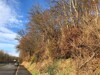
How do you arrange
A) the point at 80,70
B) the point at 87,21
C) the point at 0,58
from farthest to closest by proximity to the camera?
the point at 0,58, the point at 80,70, the point at 87,21

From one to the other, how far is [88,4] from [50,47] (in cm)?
1130

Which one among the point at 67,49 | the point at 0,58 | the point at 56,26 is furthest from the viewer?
the point at 0,58

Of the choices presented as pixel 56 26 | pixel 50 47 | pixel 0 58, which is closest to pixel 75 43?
pixel 50 47

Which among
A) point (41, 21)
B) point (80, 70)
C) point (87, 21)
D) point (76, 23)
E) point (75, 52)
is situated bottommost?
point (80, 70)

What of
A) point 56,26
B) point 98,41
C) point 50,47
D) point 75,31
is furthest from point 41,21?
point 98,41

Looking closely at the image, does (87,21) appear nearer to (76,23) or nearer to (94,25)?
(94,25)

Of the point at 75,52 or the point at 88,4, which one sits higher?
the point at 88,4

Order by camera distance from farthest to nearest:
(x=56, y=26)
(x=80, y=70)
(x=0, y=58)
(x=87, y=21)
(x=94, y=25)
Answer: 1. (x=0, y=58)
2. (x=56, y=26)
3. (x=80, y=70)
4. (x=87, y=21)
5. (x=94, y=25)

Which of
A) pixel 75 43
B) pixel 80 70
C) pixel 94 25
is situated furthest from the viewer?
pixel 75 43

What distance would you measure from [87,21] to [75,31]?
15.4ft

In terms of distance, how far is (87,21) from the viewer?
13.5m

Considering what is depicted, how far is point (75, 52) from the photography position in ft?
56.0

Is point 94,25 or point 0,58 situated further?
point 0,58

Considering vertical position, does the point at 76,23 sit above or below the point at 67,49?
above
